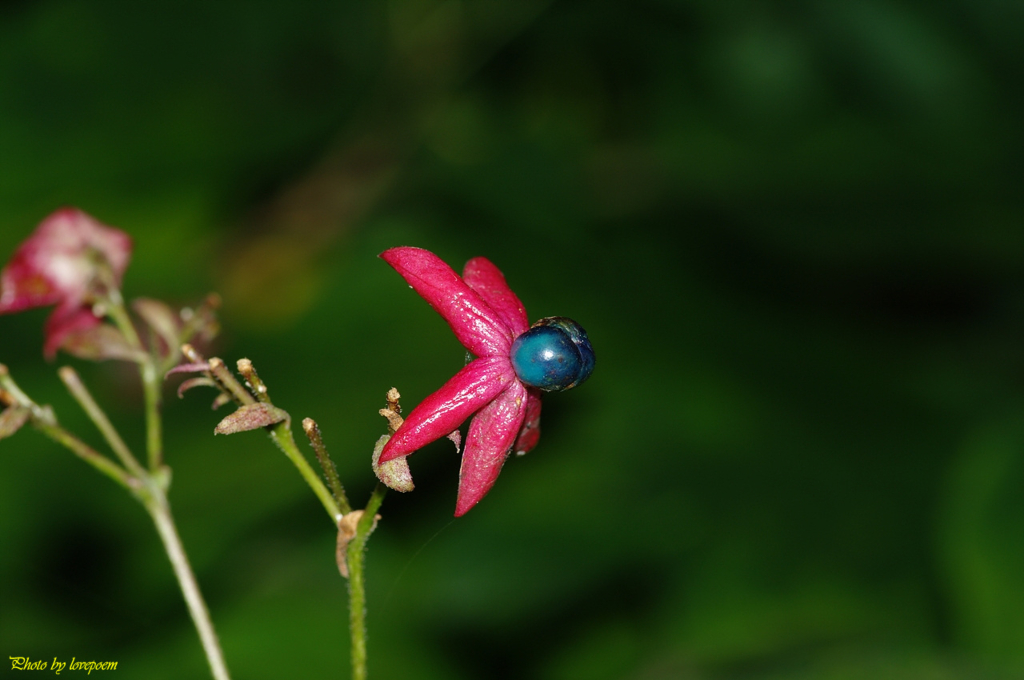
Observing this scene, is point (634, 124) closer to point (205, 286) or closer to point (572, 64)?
point (572, 64)

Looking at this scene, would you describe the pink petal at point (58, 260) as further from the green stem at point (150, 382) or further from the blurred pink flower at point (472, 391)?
the blurred pink flower at point (472, 391)

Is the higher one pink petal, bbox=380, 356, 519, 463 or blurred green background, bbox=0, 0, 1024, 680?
blurred green background, bbox=0, 0, 1024, 680

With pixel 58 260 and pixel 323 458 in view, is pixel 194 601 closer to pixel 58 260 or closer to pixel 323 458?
pixel 323 458

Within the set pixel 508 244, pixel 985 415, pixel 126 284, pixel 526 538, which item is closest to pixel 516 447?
pixel 526 538

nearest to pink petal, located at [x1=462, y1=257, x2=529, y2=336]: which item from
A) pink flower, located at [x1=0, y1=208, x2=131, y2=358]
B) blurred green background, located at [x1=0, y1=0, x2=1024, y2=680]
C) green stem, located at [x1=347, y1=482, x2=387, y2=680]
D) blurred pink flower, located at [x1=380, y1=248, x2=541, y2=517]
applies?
blurred pink flower, located at [x1=380, y1=248, x2=541, y2=517]

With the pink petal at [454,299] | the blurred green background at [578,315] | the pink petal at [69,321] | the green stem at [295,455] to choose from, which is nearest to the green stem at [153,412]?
the pink petal at [69,321]

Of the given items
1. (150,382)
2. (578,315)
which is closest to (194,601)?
(150,382)

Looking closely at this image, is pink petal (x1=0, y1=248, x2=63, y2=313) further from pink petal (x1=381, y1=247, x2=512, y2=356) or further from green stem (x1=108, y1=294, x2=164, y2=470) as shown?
pink petal (x1=381, y1=247, x2=512, y2=356)
